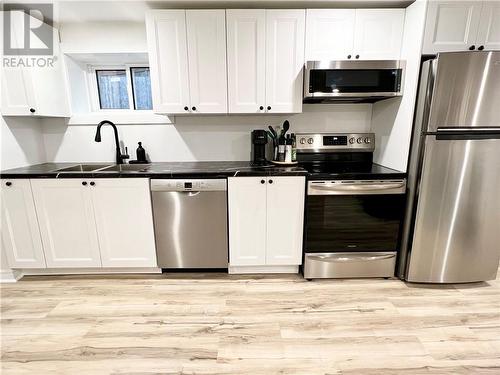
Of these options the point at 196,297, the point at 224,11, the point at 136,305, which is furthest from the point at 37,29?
the point at 196,297

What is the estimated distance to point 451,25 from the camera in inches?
70.4

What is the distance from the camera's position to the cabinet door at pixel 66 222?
199 centimetres

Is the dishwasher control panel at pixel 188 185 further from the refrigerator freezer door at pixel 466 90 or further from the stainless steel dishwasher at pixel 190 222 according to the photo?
the refrigerator freezer door at pixel 466 90

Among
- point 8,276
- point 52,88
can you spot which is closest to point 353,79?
point 52,88

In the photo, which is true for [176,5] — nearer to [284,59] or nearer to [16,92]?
[284,59]

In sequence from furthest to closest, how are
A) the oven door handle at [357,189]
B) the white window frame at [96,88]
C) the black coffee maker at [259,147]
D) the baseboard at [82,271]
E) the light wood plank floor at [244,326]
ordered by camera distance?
the white window frame at [96,88], the black coffee maker at [259,147], the baseboard at [82,271], the oven door handle at [357,189], the light wood plank floor at [244,326]

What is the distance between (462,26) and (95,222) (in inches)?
121

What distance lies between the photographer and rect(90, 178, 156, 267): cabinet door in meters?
2.01

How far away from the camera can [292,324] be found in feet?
5.56

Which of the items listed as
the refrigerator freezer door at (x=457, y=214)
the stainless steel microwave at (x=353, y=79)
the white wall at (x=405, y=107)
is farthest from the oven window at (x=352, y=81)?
the refrigerator freezer door at (x=457, y=214)

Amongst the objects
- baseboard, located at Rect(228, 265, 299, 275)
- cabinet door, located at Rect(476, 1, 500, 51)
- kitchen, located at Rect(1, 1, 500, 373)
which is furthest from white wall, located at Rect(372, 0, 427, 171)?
→ baseboard, located at Rect(228, 265, 299, 275)

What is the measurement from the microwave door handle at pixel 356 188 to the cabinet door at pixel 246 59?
0.85 m

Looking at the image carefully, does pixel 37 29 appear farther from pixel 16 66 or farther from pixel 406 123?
pixel 406 123

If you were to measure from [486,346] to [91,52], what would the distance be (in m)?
3.72
